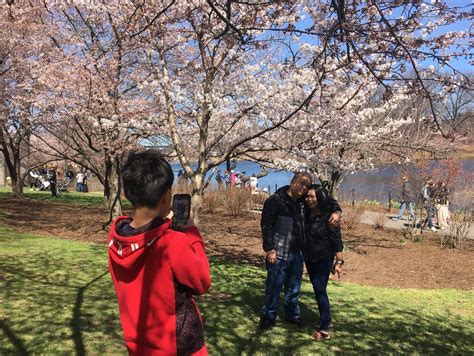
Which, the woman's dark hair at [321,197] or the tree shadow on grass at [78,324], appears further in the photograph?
the woman's dark hair at [321,197]

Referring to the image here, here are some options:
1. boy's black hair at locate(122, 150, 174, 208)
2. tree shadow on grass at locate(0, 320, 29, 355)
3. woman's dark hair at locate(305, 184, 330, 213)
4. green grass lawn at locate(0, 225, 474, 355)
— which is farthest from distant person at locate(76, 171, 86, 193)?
boy's black hair at locate(122, 150, 174, 208)

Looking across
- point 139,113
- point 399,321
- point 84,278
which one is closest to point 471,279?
point 399,321

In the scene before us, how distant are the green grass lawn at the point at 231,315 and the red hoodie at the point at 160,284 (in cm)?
210

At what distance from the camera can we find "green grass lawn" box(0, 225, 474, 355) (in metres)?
3.97

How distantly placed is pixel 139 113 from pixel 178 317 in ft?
29.2

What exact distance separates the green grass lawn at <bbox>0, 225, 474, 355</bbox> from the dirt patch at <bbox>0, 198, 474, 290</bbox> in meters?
1.34

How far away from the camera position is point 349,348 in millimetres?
4145

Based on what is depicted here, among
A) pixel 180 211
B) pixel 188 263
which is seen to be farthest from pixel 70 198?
pixel 188 263

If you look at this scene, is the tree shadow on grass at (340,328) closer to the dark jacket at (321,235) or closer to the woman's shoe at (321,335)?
the woman's shoe at (321,335)

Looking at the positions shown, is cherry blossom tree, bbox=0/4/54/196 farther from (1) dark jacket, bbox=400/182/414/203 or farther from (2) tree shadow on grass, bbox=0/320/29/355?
(1) dark jacket, bbox=400/182/414/203

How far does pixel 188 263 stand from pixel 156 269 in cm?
14

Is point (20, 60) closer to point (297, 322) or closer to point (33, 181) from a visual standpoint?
point (297, 322)

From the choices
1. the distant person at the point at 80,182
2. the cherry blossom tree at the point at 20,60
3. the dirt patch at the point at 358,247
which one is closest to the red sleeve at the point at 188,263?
the dirt patch at the point at 358,247

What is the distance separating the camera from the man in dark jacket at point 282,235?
438 centimetres
